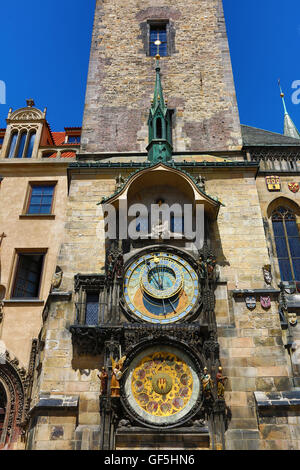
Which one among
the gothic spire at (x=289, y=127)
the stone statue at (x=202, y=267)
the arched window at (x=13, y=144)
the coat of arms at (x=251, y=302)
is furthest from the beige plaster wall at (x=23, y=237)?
the gothic spire at (x=289, y=127)

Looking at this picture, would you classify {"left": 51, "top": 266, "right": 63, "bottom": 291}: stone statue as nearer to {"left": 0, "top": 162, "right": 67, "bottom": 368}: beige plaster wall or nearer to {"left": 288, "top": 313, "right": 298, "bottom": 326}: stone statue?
{"left": 0, "top": 162, "right": 67, "bottom": 368}: beige plaster wall

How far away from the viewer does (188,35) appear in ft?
55.2

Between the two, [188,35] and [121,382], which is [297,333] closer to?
[121,382]

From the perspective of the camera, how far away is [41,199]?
1444cm

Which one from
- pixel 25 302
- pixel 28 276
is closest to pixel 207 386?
pixel 25 302

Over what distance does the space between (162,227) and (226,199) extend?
216 centimetres

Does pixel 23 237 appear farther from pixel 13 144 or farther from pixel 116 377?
pixel 116 377

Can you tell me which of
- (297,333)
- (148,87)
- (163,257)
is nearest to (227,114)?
(148,87)

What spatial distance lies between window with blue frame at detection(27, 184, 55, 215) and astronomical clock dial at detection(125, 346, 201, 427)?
687 centimetres

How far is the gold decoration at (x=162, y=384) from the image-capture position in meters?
8.80

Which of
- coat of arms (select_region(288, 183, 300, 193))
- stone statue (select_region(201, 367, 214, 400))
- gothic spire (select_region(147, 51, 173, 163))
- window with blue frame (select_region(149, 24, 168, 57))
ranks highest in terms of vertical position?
window with blue frame (select_region(149, 24, 168, 57))

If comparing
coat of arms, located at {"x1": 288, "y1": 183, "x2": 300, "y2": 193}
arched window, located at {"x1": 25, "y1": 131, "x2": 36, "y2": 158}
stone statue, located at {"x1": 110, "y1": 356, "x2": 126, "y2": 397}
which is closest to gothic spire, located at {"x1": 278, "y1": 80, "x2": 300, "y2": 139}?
coat of arms, located at {"x1": 288, "y1": 183, "x2": 300, "y2": 193}

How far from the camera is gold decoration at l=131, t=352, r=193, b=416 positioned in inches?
347

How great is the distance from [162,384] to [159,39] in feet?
A: 44.6
